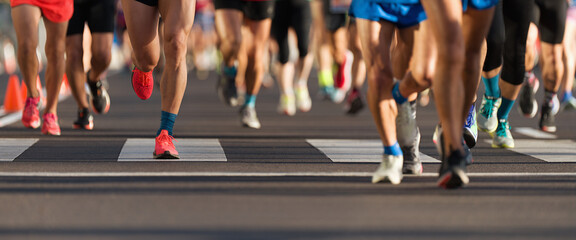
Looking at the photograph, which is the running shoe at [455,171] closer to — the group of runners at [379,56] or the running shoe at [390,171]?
the group of runners at [379,56]

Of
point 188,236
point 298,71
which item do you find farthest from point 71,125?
point 188,236

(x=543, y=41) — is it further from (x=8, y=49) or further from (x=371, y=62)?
(x=8, y=49)

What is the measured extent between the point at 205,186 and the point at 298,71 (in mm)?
8448

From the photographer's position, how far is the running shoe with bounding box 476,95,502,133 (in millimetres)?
9250

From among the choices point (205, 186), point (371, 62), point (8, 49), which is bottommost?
point (8, 49)

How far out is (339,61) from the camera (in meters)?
15.5

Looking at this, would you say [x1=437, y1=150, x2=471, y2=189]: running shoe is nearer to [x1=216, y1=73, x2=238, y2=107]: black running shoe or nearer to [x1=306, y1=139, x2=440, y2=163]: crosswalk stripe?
[x1=306, y1=139, x2=440, y2=163]: crosswalk stripe

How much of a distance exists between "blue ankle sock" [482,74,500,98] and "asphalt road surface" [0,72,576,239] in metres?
0.41

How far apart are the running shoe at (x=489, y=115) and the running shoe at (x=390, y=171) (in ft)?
8.44

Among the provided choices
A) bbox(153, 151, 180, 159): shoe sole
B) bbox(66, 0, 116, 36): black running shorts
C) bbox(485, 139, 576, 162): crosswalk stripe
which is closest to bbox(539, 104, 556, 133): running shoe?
bbox(485, 139, 576, 162): crosswalk stripe

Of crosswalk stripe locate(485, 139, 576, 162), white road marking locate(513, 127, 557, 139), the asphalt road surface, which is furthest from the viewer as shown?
white road marking locate(513, 127, 557, 139)

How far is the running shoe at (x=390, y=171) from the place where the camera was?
673 centimetres

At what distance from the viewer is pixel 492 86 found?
920cm

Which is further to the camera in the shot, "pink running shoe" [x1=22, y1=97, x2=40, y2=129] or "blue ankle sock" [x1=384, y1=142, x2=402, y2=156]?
"pink running shoe" [x1=22, y1=97, x2=40, y2=129]
